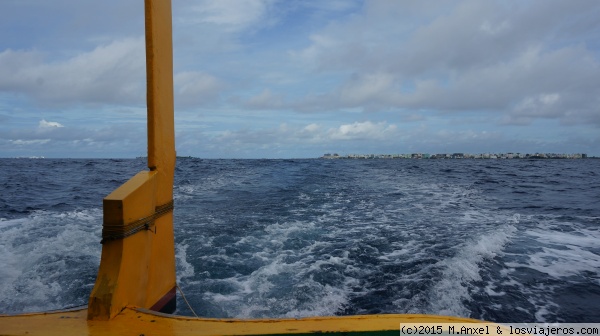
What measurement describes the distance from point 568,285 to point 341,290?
2771mm

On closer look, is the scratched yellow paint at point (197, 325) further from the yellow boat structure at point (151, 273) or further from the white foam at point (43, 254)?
the white foam at point (43, 254)

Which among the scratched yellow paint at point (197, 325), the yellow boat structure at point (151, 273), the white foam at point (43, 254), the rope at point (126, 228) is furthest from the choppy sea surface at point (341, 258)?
the scratched yellow paint at point (197, 325)

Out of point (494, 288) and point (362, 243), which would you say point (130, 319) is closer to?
point (494, 288)

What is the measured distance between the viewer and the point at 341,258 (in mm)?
5578

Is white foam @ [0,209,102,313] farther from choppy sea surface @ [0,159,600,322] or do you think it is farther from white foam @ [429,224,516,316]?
white foam @ [429,224,516,316]

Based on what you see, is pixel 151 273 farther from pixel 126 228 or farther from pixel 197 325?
pixel 197 325

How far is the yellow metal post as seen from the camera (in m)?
2.60

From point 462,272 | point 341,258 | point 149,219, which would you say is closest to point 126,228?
point 149,219

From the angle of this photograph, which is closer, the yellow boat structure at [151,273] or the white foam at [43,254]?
the yellow boat structure at [151,273]

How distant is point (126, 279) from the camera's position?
268 centimetres

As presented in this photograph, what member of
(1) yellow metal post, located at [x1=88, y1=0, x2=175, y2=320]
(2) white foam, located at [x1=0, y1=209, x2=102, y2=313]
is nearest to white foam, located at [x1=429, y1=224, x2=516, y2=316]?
(1) yellow metal post, located at [x1=88, y1=0, x2=175, y2=320]

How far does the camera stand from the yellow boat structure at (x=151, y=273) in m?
2.17

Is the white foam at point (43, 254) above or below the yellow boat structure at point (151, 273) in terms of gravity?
below

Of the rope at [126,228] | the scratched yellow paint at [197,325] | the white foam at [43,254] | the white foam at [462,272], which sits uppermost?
the rope at [126,228]
